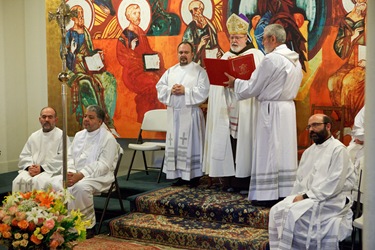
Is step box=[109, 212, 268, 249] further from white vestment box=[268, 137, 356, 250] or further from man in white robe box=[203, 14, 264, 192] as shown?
man in white robe box=[203, 14, 264, 192]

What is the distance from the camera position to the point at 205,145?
8695 mm

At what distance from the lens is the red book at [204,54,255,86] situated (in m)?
7.73

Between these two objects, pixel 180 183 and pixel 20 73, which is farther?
pixel 20 73

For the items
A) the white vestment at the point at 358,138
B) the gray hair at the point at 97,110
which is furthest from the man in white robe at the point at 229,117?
the gray hair at the point at 97,110

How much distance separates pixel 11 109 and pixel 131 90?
2446 millimetres

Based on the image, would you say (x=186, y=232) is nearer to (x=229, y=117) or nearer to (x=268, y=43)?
(x=229, y=117)

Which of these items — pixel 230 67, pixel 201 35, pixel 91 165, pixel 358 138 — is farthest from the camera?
pixel 201 35

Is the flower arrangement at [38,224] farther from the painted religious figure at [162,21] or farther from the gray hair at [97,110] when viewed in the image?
the painted religious figure at [162,21]

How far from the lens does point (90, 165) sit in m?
8.02

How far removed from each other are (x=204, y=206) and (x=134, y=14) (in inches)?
156

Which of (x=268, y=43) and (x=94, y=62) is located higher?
(x=268, y=43)

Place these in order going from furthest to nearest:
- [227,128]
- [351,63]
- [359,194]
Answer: [351,63]
[227,128]
[359,194]

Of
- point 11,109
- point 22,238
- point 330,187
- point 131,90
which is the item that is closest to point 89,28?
A: point 131,90

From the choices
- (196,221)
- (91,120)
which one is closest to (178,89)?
(91,120)
